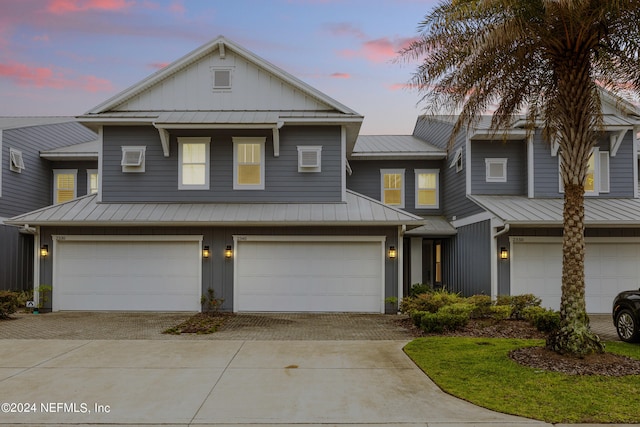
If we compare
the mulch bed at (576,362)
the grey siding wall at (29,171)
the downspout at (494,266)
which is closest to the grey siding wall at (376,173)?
the downspout at (494,266)

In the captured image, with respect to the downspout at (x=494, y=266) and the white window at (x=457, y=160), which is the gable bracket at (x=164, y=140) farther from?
the downspout at (x=494, y=266)

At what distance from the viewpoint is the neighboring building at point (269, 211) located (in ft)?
49.6

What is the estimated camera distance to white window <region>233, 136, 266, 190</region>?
1596cm

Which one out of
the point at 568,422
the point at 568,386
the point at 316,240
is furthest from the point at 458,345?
the point at 316,240

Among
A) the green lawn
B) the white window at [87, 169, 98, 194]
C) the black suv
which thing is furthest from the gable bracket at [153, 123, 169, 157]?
the black suv

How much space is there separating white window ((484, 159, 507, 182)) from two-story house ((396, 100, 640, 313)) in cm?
3

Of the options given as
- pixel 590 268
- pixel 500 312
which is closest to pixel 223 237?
pixel 500 312

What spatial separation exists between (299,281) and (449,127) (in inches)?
347

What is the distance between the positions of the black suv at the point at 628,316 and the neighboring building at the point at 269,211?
13.3 ft

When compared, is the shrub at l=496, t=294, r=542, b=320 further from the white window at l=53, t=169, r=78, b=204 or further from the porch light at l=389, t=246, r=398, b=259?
the white window at l=53, t=169, r=78, b=204

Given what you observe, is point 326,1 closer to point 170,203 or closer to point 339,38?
point 339,38

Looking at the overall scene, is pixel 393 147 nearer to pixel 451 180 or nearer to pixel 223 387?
pixel 451 180

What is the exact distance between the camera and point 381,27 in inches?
664

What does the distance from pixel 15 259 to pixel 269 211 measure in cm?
1013
